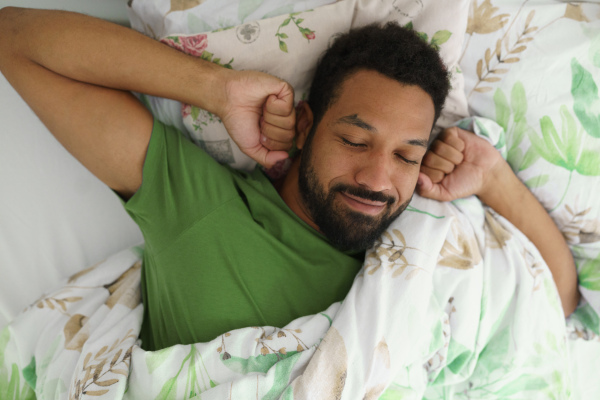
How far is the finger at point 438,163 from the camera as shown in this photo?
3.90 ft

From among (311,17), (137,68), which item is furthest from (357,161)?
(137,68)

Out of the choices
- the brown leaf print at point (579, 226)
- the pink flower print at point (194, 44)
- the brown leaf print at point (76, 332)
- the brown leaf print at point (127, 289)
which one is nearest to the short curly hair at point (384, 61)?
the pink flower print at point (194, 44)

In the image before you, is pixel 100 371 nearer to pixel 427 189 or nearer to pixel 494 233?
pixel 427 189

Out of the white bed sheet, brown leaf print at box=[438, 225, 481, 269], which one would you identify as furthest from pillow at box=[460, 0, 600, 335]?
the white bed sheet

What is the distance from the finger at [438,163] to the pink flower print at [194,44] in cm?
70

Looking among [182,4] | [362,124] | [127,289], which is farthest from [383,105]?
[127,289]

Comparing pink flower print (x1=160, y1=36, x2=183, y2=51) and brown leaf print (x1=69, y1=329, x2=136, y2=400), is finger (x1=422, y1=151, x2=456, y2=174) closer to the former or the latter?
pink flower print (x1=160, y1=36, x2=183, y2=51)

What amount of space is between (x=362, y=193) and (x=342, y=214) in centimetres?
8

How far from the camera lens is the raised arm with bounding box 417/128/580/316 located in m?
1.18

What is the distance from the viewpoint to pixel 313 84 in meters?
1.20

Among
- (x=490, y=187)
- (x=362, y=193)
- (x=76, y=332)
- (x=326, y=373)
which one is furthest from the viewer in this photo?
(x=490, y=187)

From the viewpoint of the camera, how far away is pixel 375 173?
3.25 feet

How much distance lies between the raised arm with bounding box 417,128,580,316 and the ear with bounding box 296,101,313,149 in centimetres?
35

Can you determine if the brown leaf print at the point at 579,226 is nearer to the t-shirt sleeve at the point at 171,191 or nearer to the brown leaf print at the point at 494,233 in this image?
the brown leaf print at the point at 494,233
